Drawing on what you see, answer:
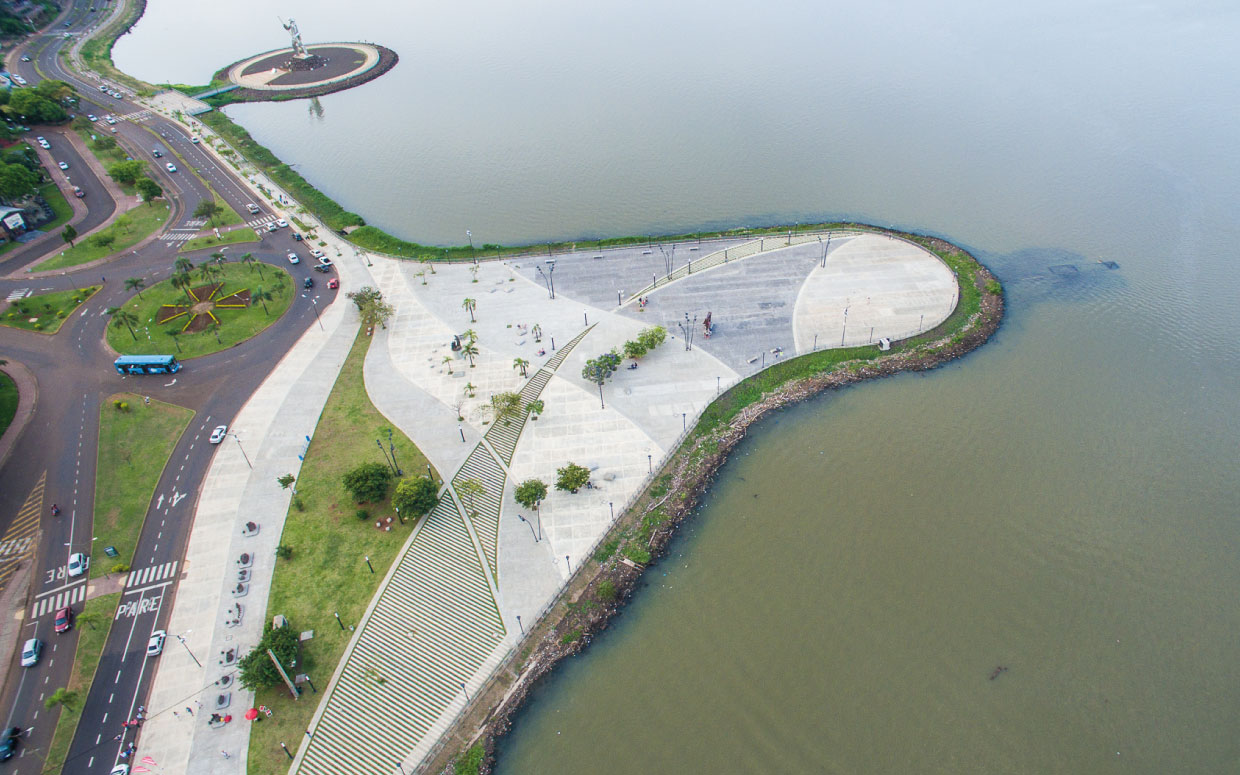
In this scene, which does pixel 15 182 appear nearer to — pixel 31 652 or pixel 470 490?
pixel 31 652

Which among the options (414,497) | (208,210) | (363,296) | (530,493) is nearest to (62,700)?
(414,497)

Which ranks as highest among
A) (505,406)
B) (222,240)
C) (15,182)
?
(15,182)

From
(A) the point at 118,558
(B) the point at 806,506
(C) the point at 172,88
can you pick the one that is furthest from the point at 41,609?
(C) the point at 172,88

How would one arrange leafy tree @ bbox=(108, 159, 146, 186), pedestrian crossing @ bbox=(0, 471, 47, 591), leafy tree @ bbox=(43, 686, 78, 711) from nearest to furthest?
leafy tree @ bbox=(43, 686, 78, 711)
pedestrian crossing @ bbox=(0, 471, 47, 591)
leafy tree @ bbox=(108, 159, 146, 186)

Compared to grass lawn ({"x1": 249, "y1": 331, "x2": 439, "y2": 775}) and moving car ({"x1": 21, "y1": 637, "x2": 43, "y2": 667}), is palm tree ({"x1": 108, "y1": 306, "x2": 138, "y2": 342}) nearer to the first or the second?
grass lawn ({"x1": 249, "y1": 331, "x2": 439, "y2": 775})

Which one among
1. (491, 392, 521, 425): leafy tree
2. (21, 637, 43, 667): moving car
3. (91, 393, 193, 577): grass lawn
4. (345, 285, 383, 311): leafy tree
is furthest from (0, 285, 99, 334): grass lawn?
(491, 392, 521, 425): leafy tree

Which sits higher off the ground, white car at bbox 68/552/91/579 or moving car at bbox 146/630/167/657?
white car at bbox 68/552/91/579

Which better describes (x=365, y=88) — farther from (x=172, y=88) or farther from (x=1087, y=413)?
(x=1087, y=413)
